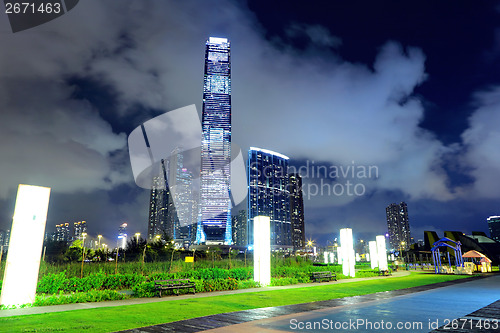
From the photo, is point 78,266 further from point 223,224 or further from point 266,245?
point 223,224

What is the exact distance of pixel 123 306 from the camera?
1086 cm

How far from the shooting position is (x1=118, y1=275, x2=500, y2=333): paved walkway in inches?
285

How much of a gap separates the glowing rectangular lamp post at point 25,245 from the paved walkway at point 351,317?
260 inches

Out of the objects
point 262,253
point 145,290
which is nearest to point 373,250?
point 262,253

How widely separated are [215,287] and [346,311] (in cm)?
801

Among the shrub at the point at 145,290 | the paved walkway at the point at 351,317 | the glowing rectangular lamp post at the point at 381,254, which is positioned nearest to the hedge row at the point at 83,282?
the shrub at the point at 145,290

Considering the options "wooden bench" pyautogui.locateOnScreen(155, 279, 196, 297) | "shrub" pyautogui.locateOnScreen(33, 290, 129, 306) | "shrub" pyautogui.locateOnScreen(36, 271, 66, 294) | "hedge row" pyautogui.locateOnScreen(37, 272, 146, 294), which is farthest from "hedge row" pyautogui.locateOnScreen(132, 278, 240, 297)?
"shrub" pyautogui.locateOnScreen(36, 271, 66, 294)

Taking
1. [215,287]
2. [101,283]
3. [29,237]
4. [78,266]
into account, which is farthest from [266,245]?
[29,237]

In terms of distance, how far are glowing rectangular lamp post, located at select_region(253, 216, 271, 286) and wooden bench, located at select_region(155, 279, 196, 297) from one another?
510cm

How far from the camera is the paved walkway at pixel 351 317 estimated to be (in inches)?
285

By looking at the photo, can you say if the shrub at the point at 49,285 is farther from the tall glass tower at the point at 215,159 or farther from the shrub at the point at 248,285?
the tall glass tower at the point at 215,159

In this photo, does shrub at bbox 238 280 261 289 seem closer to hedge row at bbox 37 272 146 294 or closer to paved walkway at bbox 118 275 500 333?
hedge row at bbox 37 272 146 294

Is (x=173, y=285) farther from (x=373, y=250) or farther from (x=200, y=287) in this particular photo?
(x=373, y=250)

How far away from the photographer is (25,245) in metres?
11.4
